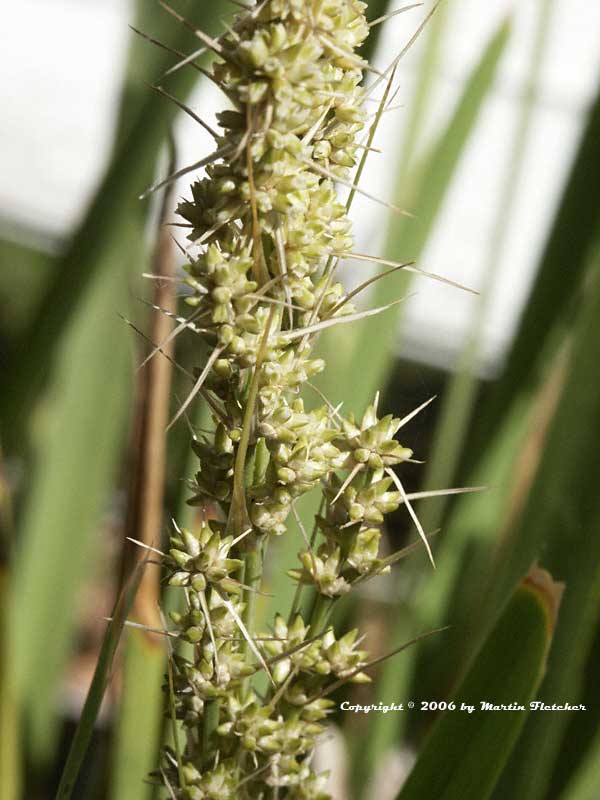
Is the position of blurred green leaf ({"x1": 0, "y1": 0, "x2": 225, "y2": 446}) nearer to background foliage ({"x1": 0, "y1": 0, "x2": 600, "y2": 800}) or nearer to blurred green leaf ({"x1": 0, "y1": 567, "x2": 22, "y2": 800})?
background foliage ({"x1": 0, "y1": 0, "x2": 600, "y2": 800})

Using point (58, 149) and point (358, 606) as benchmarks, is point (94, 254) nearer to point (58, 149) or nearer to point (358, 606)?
point (358, 606)

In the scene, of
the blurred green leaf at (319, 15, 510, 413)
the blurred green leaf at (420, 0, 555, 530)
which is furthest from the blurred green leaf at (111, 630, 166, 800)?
the blurred green leaf at (420, 0, 555, 530)

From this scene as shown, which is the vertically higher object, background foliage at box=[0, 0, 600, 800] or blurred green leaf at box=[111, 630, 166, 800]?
background foliage at box=[0, 0, 600, 800]

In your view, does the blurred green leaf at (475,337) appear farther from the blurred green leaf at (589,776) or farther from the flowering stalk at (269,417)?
the flowering stalk at (269,417)

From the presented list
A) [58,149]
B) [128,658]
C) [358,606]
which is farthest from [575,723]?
[58,149]

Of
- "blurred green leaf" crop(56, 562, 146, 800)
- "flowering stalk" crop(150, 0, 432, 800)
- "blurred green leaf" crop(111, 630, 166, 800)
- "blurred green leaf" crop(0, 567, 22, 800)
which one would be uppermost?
"flowering stalk" crop(150, 0, 432, 800)
